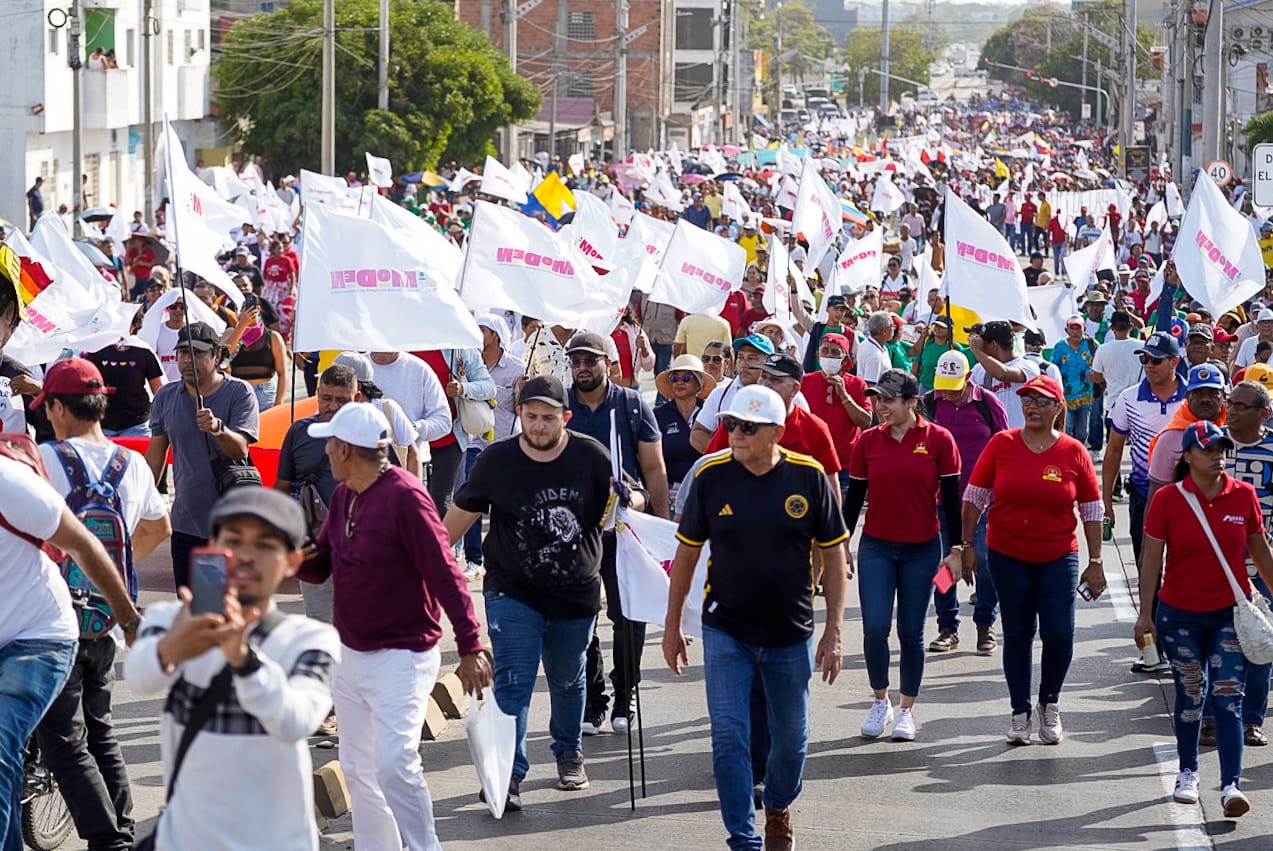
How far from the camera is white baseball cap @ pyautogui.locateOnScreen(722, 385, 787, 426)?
22.8ft

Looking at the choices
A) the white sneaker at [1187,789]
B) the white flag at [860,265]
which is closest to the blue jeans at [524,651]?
the white sneaker at [1187,789]

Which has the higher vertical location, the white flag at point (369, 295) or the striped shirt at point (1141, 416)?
the white flag at point (369, 295)

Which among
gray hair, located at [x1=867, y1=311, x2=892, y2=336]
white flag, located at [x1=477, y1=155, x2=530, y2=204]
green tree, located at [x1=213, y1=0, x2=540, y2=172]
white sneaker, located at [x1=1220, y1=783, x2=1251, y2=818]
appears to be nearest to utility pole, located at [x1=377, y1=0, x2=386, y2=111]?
green tree, located at [x1=213, y1=0, x2=540, y2=172]

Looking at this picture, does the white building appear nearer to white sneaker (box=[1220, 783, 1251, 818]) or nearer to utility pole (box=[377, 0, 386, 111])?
utility pole (box=[377, 0, 386, 111])

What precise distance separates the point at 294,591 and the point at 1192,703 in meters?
5.75

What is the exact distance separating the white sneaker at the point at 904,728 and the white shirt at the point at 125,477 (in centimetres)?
341

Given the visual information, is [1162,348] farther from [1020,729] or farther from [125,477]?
[125,477]

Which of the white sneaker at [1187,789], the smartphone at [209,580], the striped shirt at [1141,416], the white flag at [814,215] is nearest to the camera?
the smartphone at [209,580]

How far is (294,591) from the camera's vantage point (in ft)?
39.6

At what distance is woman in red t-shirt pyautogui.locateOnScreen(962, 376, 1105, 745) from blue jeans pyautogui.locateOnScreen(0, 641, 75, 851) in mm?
4177

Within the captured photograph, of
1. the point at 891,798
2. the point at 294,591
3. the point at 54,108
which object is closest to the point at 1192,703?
the point at 891,798

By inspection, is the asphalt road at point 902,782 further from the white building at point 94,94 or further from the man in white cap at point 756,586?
the white building at point 94,94

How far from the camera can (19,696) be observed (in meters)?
6.20

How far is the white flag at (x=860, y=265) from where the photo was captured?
20.4m
